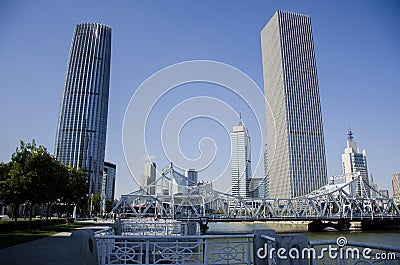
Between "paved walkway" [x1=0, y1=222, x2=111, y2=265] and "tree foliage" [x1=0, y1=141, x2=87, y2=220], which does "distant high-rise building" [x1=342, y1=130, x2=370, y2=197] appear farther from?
"paved walkway" [x1=0, y1=222, x2=111, y2=265]

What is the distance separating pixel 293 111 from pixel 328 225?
4453 cm

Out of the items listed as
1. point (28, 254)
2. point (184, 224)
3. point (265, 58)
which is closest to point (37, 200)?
point (184, 224)

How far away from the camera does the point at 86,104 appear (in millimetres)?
118375

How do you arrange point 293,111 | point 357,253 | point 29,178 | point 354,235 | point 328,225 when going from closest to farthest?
point 357,253, point 29,178, point 354,235, point 328,225, point 293,111

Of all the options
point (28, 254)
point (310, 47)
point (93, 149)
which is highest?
point (310, 47)

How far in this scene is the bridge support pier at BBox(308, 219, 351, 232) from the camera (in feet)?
191

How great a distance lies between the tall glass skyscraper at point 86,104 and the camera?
114625 millimetres

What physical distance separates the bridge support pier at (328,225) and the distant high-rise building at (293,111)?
107ft

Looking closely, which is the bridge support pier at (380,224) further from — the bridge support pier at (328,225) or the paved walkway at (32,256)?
the paved walkway at (32,256)

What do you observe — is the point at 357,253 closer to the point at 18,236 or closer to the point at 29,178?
the point at 18,236

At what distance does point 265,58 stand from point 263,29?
1130 cm

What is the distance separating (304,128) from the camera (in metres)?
98.0

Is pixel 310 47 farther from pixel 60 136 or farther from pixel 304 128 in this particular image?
pixel 60 136

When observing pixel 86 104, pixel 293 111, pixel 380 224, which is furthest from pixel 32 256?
pixel 86 104
